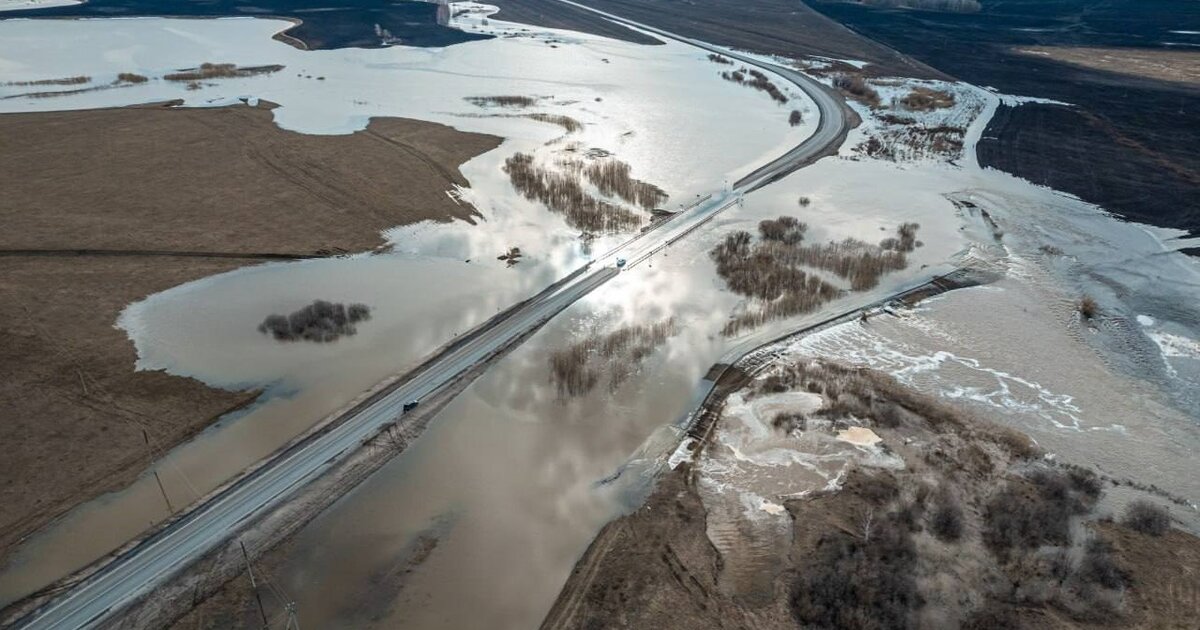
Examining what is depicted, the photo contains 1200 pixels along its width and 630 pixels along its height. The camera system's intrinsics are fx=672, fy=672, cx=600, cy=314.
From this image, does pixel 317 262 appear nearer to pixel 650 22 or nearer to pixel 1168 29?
pixel 650 22

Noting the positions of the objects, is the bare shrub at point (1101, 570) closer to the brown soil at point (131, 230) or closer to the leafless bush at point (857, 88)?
the brown soil at point (131, 230)

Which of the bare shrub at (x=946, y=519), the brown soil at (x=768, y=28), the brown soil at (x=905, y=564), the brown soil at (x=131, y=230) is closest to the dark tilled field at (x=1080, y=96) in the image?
the brown soil at (x=768, y=28)

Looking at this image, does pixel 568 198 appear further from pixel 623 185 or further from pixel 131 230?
pixel 131 230

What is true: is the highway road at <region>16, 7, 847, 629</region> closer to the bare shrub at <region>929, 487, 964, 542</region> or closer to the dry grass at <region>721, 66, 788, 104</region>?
the bare shrub at <region>929, 487, 964, 542</region>

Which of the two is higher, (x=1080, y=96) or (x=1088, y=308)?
(x=1080, y=96)

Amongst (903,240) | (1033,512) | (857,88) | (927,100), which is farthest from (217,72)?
(1033,512)

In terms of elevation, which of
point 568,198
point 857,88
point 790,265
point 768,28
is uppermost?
point 768,28

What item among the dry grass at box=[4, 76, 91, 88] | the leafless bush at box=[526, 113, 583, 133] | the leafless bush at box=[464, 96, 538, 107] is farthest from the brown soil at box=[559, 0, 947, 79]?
the dry grass at box=[4, 76, 91, 88]
